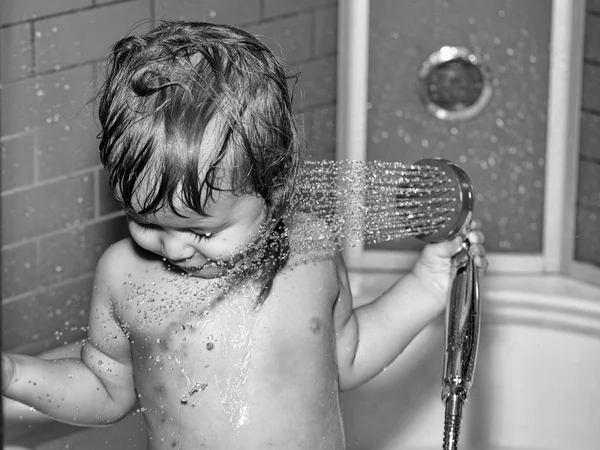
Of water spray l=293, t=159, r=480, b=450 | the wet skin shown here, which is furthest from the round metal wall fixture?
the wet skin

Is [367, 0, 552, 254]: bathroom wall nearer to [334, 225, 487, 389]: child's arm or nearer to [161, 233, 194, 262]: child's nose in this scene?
[334, 225, 487, 389]: child's arm

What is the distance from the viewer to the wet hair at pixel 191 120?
2.47ft

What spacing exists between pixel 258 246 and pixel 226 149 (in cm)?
15

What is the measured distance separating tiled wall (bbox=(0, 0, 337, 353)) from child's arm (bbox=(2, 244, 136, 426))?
0.19m

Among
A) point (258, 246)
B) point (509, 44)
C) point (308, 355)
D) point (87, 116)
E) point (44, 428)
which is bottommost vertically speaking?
point (44, 428)

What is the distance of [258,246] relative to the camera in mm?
891

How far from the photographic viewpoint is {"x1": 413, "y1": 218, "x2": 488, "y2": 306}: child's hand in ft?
3.29

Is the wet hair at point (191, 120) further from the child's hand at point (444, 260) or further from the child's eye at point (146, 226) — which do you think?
the child's hand at point (444, 260)

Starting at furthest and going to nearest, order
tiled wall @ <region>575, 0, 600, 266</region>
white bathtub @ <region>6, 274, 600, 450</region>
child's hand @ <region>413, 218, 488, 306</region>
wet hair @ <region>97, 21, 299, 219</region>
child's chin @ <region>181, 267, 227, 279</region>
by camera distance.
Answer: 1. tiled wall @ <region>575, 0, 600, 266</region>
2. white bathtub @ <region>6, 274, 600, 450</region>
3. child's hand @ <region>413, 218, 488, 306</region>
4. child's chin @ <region>181, 267, 227, 279</region>
5. wet hair @ <region>97, 21, 299, 219</region>

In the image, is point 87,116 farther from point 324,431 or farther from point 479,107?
point 479,107

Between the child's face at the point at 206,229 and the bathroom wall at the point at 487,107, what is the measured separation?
71 cm

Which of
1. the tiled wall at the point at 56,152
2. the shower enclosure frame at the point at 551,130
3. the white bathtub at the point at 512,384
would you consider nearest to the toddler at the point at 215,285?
the tiled wall at the point at 56,152

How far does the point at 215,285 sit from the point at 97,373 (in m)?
0.15

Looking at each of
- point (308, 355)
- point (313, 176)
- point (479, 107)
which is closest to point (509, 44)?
point (479, 107)
